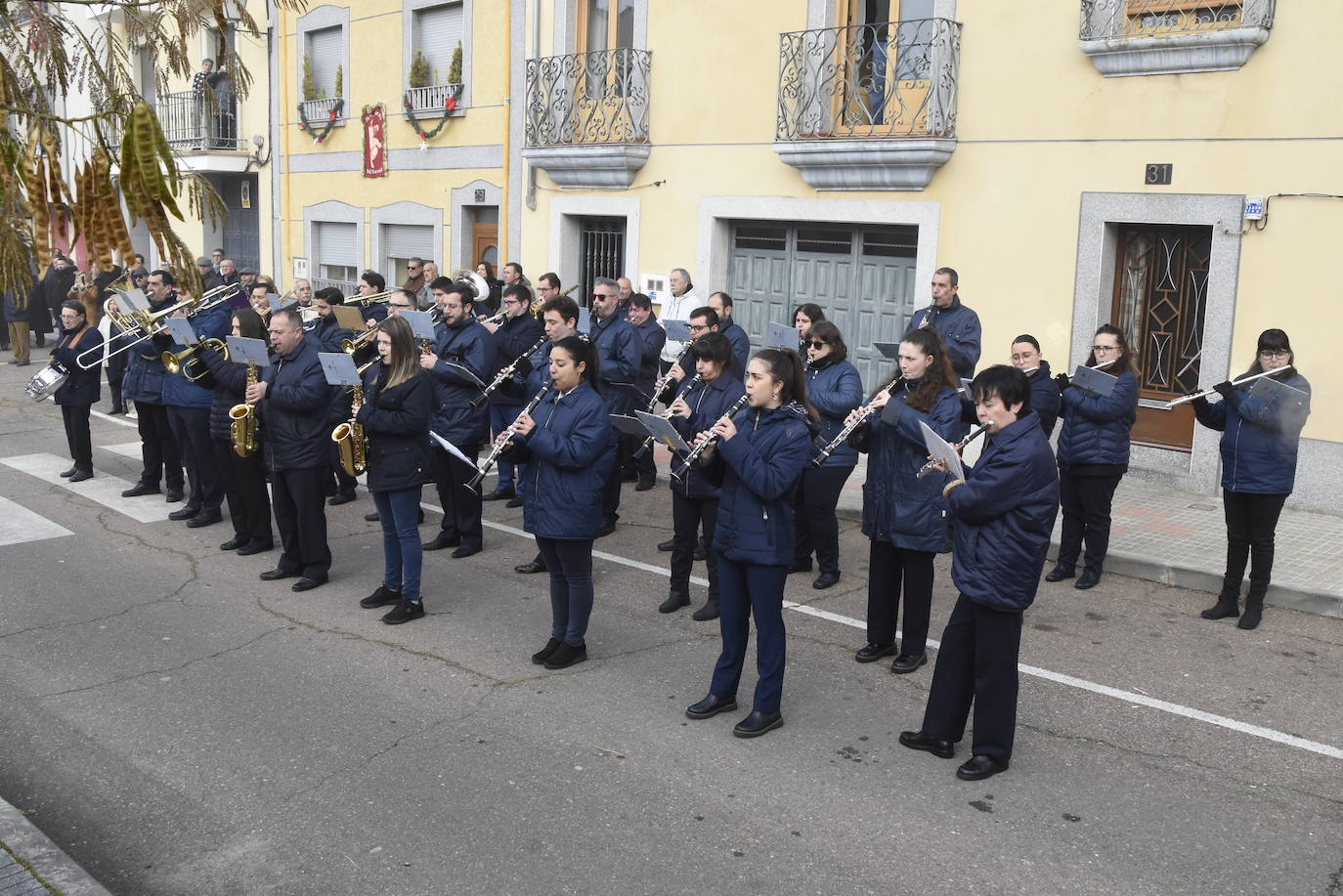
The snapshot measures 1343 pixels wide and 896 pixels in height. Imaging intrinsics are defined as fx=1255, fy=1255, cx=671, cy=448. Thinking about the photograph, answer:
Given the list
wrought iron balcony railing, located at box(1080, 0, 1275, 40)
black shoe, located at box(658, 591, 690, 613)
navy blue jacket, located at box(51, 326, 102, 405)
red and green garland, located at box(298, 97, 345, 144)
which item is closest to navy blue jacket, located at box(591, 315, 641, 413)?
black shoe, located at box(658, 591, 690, 613)

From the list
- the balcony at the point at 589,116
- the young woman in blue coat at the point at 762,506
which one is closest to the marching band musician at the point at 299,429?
the young woman in blue coat at the point at 762,506

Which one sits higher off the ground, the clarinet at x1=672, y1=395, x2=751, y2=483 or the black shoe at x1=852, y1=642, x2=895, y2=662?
the clarinet at x1=672, y1=395, x2=751, y2=483

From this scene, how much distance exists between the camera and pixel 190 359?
930 centimetres

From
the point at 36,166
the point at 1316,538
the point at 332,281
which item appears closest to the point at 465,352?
the point at 36,166

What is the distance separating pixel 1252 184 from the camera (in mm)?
10453

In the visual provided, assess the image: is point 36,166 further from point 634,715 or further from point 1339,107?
point 1339,107

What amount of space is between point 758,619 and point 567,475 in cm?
134

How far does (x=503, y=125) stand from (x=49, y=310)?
9.72 m

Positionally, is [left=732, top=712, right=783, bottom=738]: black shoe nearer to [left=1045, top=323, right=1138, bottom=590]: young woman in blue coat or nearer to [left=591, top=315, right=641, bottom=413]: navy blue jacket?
[left=1045, top=323, right=1138, bottom=590]: young woman in blue coat

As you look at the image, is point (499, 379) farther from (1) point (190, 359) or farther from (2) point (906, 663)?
(2) point (906, 663)

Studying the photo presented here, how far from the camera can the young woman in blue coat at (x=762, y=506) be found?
554 centimetres

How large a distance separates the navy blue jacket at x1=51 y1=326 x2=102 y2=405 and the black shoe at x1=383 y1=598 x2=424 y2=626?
5.30m

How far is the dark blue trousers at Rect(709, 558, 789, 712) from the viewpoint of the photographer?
5637 mm

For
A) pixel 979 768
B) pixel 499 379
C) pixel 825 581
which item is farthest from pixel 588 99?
pixel 979 768
